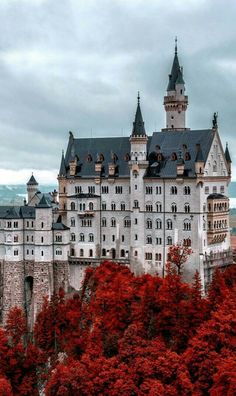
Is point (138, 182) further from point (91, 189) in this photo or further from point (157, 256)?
point (157, 256)

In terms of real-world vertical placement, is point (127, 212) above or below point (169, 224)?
above

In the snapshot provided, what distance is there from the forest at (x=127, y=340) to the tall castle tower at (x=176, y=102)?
25.8m

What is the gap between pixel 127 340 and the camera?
86062 millimetres

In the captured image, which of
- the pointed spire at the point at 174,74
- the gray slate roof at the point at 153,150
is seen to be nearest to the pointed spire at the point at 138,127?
the gray slate roof at the point at 153,150

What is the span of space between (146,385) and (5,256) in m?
49.3

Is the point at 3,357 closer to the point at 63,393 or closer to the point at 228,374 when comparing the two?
the point at 63,393

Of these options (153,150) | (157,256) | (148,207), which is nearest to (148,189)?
(148,207)

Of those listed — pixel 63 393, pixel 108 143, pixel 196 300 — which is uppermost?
pixel 108 143

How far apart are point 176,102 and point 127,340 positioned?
50122 mm

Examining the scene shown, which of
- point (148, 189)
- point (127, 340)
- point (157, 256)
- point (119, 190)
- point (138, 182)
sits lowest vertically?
point (127, 340)

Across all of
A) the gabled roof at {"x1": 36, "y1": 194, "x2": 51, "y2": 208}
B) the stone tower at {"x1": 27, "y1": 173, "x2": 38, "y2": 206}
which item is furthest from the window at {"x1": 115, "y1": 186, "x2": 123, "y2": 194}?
the stone tower at {"x1": 27, "y1": 173, "x2": 38, "y2": 206}

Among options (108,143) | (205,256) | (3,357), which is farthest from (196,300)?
(108,143)

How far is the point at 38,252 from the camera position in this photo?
11856cm

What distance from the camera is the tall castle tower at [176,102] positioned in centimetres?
12469
